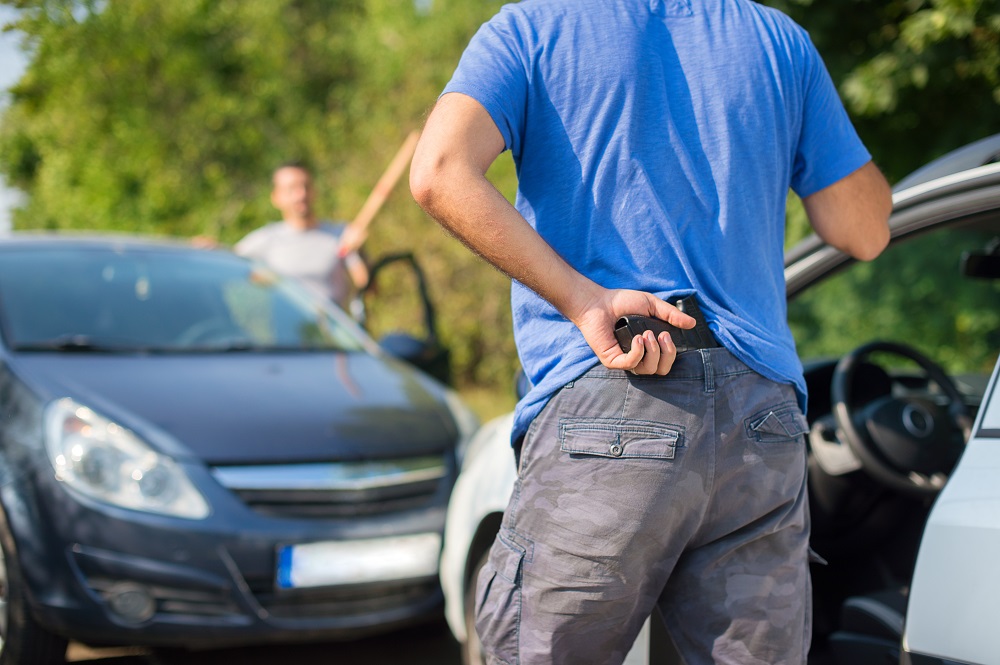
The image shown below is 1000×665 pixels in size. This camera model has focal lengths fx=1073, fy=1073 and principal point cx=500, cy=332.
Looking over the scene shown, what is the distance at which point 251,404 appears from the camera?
3578mm

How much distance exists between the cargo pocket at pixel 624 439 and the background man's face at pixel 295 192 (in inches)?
185

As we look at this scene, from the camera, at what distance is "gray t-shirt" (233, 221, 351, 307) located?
19.9 ft

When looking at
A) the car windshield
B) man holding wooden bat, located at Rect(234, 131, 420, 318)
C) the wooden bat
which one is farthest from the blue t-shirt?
the wooden bat

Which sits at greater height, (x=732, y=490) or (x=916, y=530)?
(x=732, y=490)

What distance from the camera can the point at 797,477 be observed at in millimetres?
1729

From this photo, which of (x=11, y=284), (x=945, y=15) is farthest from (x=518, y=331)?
(x=945, y=15)

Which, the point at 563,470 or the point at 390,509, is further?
the point at 390,509

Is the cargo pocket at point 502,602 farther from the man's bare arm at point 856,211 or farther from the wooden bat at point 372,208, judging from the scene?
the wooden bat at point 372,208

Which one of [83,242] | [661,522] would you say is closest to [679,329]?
[661,522]

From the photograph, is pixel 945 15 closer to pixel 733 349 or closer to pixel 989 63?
pixel 989 63

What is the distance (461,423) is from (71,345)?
1420 mm

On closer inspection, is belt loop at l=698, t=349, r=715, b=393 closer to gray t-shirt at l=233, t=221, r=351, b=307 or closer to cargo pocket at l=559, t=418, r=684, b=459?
cargo pocket at l=559, t=418, r=684, b=459

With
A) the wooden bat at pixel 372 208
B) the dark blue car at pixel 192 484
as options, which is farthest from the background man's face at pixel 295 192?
the dark blue car at pixel 192 484

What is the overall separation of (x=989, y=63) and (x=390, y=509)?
3.25m
